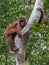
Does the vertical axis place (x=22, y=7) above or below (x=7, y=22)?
above

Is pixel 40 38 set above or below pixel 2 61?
above

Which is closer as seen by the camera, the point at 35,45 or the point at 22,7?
the point at 22,7

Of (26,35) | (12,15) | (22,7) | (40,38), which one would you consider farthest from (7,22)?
(26,35)

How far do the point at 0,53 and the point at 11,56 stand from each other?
0.51 meters

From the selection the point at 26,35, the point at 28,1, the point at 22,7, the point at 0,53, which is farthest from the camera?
the point at 28,1

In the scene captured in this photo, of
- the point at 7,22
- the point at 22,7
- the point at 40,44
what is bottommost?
the point at 40,44

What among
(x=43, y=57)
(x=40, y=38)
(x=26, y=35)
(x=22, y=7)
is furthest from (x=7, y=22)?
(x=26, y=35)

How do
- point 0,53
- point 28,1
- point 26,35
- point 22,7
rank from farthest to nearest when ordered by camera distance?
point 28,1, point 0,53, point 22,7, point 26,35

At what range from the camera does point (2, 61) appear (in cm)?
415

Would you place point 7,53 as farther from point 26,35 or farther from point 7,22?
point 26,35

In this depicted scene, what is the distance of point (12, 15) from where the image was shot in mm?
3848

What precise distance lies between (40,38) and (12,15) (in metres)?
0.62

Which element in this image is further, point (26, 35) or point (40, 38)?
point (40, 38)

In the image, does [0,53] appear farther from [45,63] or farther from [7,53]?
[45,63]
